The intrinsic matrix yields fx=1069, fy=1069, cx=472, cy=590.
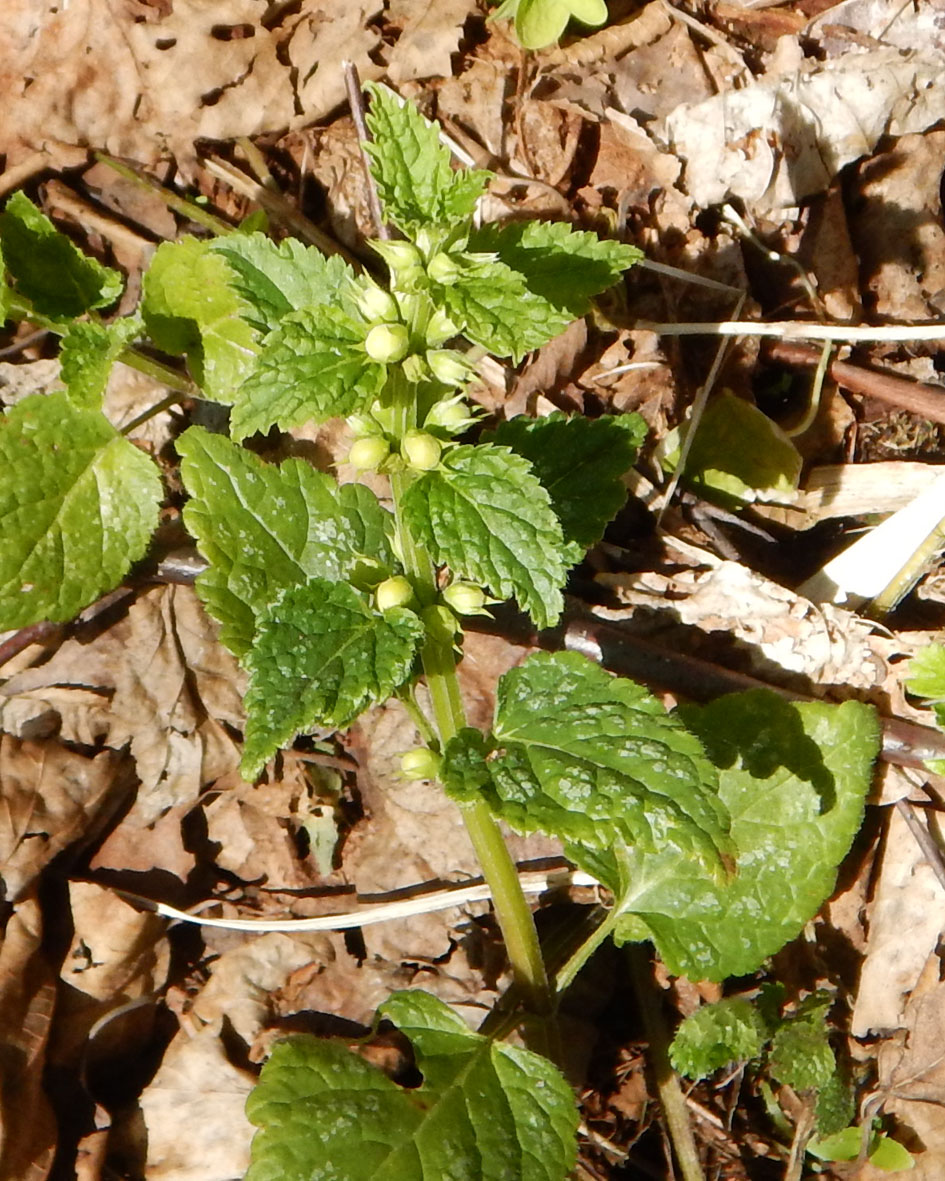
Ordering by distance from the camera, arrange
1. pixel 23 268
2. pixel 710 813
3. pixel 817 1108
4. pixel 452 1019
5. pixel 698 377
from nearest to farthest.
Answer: pixel 710 813
pixel 452 1019
pixel 817 1108
pixel 23 268
pixel 698 377

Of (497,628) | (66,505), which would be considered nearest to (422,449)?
(497,628)

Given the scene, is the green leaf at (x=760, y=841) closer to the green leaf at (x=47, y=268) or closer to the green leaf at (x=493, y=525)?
the green leaf at (x=493, y=525)

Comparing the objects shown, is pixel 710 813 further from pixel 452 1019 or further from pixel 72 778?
pixel 72 778

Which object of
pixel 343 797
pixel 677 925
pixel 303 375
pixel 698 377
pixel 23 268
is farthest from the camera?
pixel 698 377

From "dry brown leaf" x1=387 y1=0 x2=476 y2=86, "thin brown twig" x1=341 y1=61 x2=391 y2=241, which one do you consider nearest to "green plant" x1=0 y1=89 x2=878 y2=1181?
"thin brown twig" x1=341 y1=61 x2=391 y2=241

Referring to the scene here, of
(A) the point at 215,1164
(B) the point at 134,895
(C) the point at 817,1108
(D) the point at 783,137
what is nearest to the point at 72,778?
(B) the point at 134,895

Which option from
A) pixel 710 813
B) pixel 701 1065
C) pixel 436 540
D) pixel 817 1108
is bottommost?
pixel 817 1108

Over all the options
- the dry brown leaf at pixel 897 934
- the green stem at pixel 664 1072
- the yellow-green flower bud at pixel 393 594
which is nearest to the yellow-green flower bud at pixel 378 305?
the yellow-green flower bud at pixel 393 594
